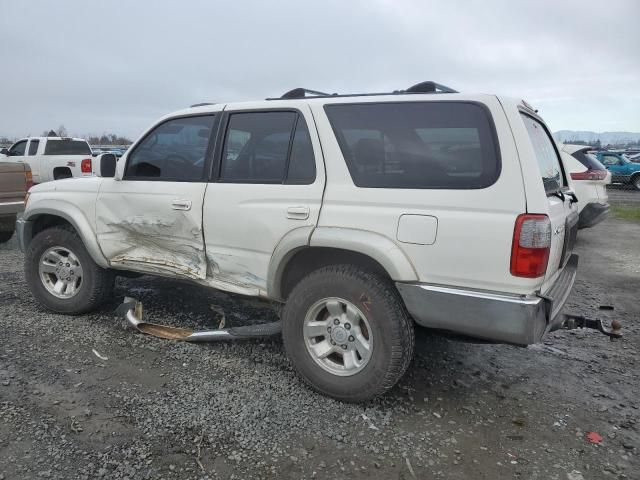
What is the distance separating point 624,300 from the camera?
5668 mm

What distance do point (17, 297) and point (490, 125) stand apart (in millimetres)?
4943

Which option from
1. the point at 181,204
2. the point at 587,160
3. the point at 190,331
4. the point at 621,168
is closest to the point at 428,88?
the point at 181,204

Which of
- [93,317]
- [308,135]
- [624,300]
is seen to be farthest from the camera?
[624,300]

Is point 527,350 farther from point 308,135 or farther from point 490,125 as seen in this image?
point 308,135

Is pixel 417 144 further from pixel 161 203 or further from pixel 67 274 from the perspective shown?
pixel 67 274

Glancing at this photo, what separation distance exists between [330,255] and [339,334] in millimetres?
526

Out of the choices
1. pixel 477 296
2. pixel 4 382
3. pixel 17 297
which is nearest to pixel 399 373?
pixel 477 296

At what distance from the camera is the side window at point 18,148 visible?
49.9ft

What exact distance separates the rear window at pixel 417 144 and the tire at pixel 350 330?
0.64 meters

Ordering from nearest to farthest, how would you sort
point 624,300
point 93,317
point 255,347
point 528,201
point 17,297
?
1. point 528,201
2. point 255,347
3. point 93,317
4. point 17,297
5. point 624,300

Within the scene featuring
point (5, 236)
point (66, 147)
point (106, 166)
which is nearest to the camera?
point (106, 166)

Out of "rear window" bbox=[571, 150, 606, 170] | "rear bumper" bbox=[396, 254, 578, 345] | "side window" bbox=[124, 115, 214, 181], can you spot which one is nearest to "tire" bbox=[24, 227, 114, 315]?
"side window" bbox=[124, 115, 214, 181]

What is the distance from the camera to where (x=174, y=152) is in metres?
4.04

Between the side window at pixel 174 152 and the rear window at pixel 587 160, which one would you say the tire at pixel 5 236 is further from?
the rear window at pixel 587 160
